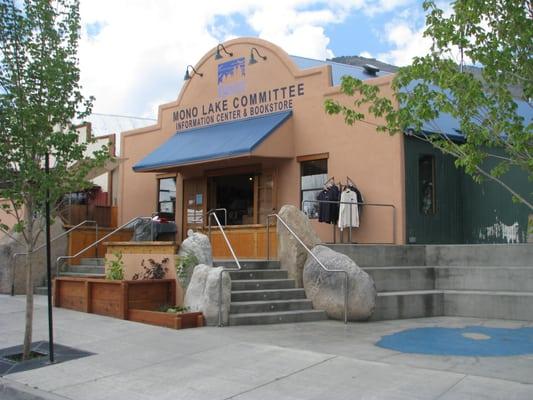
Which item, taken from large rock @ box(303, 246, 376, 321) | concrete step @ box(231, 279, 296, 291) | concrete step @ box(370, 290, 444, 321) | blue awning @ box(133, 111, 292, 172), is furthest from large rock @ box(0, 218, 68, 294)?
concrete step @ box(370, 290, 444, 321)

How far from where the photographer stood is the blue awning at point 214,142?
16.3 meters

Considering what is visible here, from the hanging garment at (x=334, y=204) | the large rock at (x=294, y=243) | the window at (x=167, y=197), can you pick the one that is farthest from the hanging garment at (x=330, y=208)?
the window at (x=167, y=197)

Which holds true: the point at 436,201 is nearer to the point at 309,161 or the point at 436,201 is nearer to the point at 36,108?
the point at 309,161

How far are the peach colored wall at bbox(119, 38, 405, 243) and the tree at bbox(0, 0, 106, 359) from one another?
6518 millimetres

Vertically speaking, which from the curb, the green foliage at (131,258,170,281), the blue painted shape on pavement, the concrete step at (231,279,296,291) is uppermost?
the green foliage at (131,258,170,281)

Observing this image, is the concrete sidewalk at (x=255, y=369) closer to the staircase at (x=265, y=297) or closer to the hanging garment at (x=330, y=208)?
the staircase at (x=265, y=297)

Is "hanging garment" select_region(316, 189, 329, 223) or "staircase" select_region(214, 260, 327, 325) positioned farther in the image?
"hanging garment" select_region(316, 189, 329, 223)

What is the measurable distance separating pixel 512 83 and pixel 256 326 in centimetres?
597

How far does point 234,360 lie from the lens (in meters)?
8.22

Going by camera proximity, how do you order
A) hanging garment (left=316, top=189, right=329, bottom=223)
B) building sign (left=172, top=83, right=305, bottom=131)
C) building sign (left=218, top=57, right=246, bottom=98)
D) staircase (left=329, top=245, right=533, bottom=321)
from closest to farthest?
1. staircase (left=329, top=245, right=533, bottom=321)
2. hanging garment (left=316, top=189, right=329, bottom=223)
3. building sign (left=172, top=83, right=305, bottom=131)
4. building sign (left=218, top=57, right=246, bottom=98)

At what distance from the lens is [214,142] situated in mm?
17547

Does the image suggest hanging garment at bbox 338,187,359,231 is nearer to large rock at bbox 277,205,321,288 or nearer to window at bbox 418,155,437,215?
window at bbox 418,155,437,215

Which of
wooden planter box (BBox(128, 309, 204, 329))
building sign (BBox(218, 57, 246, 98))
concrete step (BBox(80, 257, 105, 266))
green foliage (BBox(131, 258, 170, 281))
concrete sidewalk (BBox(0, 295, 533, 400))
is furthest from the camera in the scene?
building sign (BBox(218, 57, 246, 98))

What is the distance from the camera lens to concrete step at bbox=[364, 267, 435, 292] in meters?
13.3
